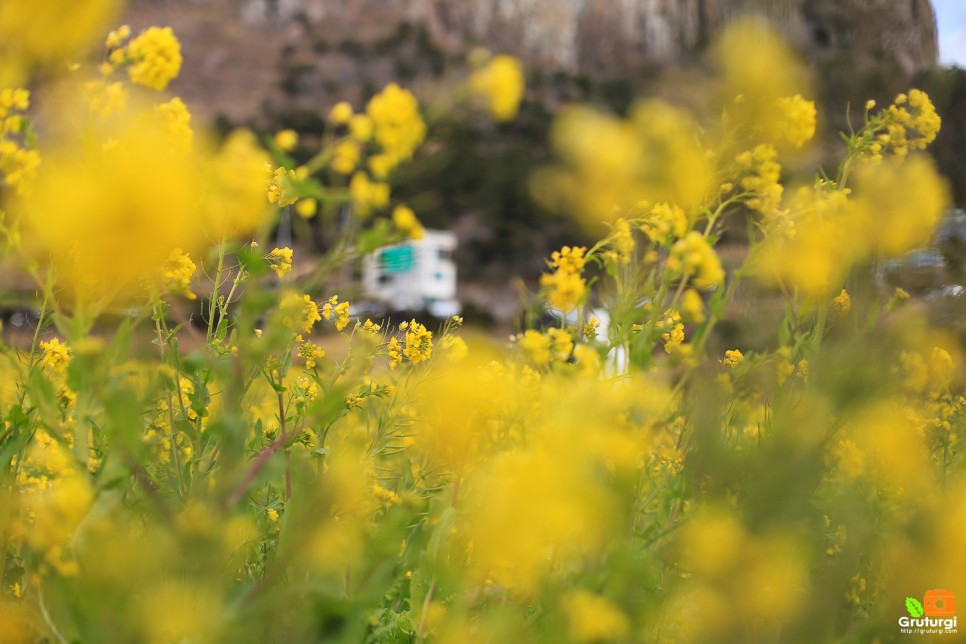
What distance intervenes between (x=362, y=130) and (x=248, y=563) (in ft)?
2.32

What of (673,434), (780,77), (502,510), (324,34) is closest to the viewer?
(502,510)

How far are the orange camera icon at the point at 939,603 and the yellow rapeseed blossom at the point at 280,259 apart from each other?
109 cm

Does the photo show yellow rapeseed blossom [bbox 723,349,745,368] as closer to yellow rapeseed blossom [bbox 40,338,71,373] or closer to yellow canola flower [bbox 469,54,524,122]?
yellow canola flower [bbox 469,54,524,122]

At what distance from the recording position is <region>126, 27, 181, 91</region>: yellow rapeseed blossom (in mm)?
1394

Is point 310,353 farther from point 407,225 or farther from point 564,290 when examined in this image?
point 407,225

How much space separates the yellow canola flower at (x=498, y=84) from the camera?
759mm

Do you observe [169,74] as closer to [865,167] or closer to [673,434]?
[673,434]

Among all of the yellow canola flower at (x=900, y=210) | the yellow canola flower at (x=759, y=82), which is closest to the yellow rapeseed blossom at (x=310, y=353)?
the yellow canola flower at (x=759, y=82)

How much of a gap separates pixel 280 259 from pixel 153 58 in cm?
40

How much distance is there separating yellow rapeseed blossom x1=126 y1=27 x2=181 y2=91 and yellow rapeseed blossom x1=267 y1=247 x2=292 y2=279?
338 millimetres

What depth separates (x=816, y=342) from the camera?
1196 mm

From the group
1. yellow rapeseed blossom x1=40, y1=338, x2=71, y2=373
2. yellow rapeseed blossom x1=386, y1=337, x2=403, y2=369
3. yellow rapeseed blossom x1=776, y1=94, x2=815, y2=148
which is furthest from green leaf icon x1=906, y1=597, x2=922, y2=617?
yellow rapeseed blossom x1=40, y1=338, x2=71, y2=373

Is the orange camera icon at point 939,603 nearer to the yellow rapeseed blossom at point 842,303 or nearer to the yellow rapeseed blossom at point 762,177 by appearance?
the yellow rapeseed blossom at point 842,303

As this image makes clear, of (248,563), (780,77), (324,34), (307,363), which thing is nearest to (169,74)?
(307,363)
